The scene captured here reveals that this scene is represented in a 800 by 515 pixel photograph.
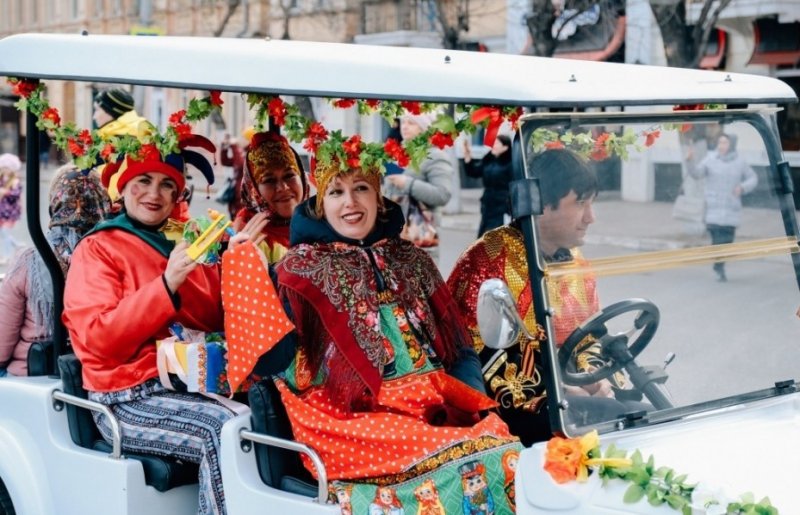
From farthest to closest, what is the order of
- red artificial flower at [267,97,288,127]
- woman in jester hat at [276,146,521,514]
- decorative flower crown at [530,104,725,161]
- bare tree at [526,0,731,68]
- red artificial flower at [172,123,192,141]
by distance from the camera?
bare tree at [526,0,731,68]
red artificial flower at [172,123,192,141]
red artificial flower at [267,97,288,127]
woman in jester hat at [276,146,521,514]
decorative flower crown at [530,104,725,161]

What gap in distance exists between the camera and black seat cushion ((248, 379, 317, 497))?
128 inches

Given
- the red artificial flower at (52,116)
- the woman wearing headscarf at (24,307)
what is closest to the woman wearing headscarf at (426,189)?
the woman wearing headscarf at (24,307)

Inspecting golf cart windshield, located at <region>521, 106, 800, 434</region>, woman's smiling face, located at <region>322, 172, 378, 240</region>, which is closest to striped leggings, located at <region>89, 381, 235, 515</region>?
woman's smiling face, located at <region>322, 172, 378, 240</region>

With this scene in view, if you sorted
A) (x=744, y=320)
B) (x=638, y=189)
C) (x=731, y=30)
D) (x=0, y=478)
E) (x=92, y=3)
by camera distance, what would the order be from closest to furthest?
1. (x=638, y=189)
2. (x=744, y=320)
3. (x=0, y=478)
4. (x=731, y=30)
5. (x=92, y=3)

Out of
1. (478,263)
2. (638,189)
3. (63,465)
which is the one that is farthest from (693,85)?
(63,465)

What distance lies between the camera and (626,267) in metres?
2.82

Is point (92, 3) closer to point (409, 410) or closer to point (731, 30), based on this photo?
point (731, 30)

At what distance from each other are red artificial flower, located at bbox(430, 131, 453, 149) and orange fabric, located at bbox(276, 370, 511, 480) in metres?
0.76

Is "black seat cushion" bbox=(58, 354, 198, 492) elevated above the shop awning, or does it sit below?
below

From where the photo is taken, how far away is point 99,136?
3791mm

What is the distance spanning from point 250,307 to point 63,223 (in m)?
1.49

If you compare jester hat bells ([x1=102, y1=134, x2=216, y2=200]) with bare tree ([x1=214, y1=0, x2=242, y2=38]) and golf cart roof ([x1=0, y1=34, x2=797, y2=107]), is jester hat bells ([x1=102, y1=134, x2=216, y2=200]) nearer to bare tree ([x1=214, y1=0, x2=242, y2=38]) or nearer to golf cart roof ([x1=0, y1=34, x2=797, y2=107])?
golf cart roof ([x1=0, y1=34, x2=797, y2=107])

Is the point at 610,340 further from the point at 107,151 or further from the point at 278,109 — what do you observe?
the point at 107,151

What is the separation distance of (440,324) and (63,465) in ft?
4.14
